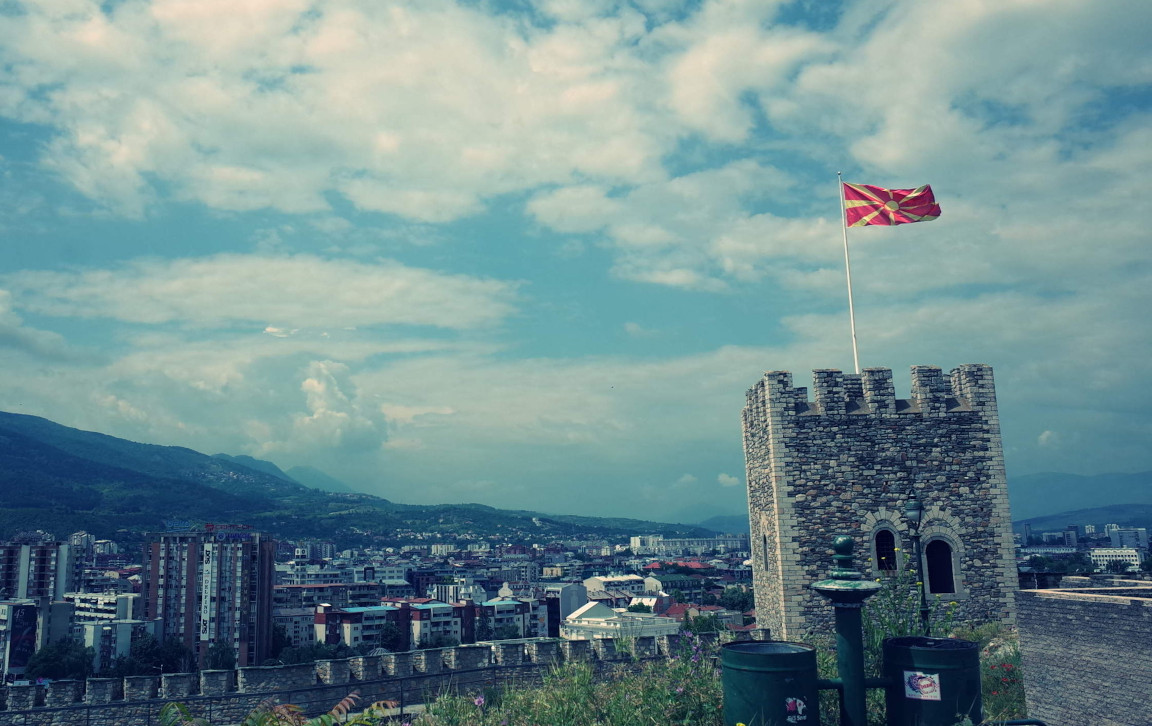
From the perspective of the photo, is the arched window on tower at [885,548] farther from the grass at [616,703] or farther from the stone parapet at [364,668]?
the stone parapet at [364,668]

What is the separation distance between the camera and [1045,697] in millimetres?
10516

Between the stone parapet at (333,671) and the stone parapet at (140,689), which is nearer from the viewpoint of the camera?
the stone parapet at (140,689)

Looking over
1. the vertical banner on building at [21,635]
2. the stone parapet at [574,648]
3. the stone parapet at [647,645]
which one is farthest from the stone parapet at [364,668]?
the vertical banner on building at [21,635]

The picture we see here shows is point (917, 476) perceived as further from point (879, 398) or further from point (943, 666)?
point (943, 666)

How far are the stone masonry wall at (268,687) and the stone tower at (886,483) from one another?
3.50 meters

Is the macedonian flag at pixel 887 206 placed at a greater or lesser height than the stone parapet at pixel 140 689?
Answer: greater

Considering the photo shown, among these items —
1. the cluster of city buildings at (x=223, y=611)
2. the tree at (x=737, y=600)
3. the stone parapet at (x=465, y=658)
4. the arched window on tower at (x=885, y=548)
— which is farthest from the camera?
the tree at (x=737, y=600)

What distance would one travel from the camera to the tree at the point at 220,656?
276 feet

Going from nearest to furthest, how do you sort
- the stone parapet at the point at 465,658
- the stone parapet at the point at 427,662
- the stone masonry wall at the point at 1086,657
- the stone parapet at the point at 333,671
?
1. the stone masonry wall at the point at 1086,657
2. the stone parapet at the point at 333,671
3. the stone parapet at the point at 427,662
4. the stone parapet at the point at 465,658

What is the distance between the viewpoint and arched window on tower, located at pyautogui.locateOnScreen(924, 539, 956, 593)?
15828mm

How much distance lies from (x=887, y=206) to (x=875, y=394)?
4.37 m

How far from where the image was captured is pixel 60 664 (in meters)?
70.1

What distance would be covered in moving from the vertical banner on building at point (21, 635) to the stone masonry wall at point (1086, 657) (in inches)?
3839

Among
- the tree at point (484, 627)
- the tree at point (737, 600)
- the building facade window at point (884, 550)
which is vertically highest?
the building facade window at point (884, 550)
